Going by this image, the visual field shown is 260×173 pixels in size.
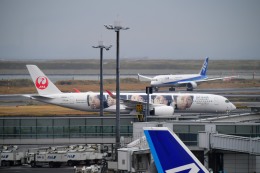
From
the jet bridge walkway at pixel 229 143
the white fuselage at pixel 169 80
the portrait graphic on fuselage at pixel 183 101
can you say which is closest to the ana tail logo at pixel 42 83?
the portrait graphic on fuselage at pixel 183 101

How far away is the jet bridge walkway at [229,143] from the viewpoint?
1145 inches

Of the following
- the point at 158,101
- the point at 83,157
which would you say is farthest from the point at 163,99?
the point at 83,157

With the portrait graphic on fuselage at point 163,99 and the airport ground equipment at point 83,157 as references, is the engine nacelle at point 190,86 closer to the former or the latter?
the portrait graphic on fuselage at point 163,99

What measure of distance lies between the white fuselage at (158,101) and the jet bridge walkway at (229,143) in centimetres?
4714

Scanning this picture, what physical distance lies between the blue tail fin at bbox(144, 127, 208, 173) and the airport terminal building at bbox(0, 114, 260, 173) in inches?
311

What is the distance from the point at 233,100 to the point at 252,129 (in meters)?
78.1

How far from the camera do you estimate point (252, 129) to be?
3584 centimetres

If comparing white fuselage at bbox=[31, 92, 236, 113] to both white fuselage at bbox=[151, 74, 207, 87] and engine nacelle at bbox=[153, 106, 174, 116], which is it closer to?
engine nacelle at bbox=[153, 106, 174, 116]

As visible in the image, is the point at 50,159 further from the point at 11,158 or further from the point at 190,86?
the point at 190,86

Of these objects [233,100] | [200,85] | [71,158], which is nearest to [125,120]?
[71,158]

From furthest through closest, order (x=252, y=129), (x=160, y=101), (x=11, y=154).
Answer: (x=160, y=101)
(x=11, y=154)
(x=252, y=129)

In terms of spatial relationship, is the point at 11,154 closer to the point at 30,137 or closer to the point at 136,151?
the point at 30,137

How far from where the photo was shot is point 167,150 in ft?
70.5

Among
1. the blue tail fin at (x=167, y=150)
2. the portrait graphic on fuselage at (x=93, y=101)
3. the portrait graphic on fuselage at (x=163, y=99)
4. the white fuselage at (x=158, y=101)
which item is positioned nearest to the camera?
the blue tail fin at (x=167, y=150)
